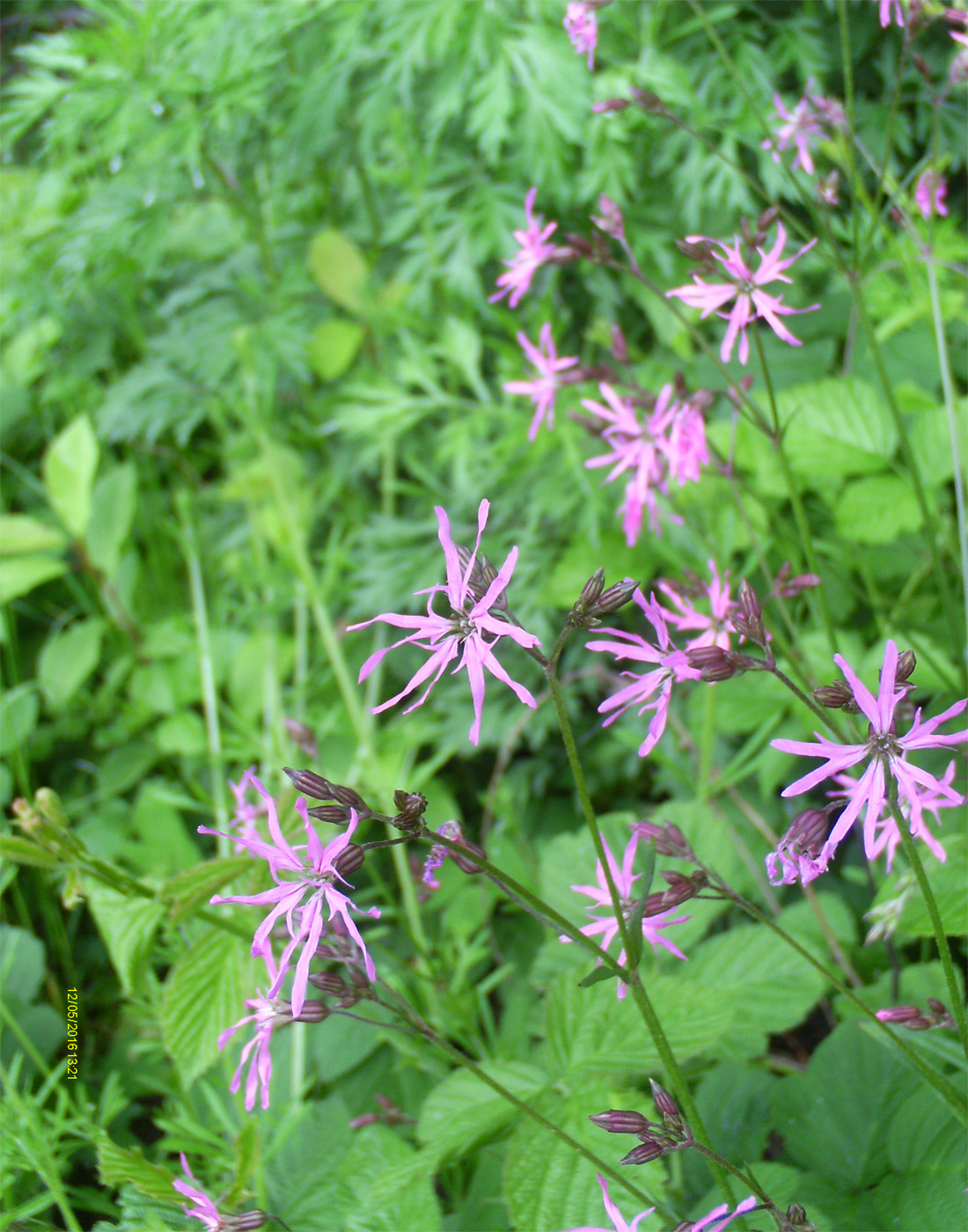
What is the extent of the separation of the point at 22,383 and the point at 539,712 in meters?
1.10

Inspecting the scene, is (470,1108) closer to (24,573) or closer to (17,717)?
(17,717)

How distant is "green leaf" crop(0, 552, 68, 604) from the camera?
1371 mm

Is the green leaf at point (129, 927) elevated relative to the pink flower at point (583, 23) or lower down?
lower down

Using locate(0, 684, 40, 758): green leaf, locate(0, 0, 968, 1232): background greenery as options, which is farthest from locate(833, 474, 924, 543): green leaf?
locate(0, 684, 40, 758): green leaf

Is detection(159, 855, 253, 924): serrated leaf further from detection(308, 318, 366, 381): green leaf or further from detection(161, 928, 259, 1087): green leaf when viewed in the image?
detection(308, 318, 366, 381): green leaf

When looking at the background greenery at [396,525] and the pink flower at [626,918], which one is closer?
the pink flower at [626,918]

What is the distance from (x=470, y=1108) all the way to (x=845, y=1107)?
28 centimetres

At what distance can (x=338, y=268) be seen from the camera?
1432 millimetres

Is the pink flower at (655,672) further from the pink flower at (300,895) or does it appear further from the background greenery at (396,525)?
the background greenery at (396,525)

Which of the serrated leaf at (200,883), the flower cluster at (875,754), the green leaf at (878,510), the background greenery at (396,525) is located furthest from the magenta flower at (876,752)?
the green leaf at (878,510)

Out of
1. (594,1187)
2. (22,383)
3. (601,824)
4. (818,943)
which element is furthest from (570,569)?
(22,383)

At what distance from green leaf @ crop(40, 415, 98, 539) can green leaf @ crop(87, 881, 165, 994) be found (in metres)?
0.83

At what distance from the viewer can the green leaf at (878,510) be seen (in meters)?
0.99

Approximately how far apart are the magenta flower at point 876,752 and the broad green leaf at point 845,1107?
1.16ft
